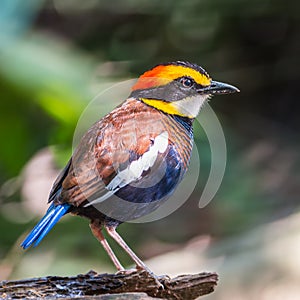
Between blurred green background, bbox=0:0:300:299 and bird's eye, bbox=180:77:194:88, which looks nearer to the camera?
bird's eye, bbox=180:77:194:88

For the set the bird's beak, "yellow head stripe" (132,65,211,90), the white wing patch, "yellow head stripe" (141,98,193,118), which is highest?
"yellow head stripe" (132,65,211,90)

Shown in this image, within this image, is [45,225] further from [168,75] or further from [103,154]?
[168,75]

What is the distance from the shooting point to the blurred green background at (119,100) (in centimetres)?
460

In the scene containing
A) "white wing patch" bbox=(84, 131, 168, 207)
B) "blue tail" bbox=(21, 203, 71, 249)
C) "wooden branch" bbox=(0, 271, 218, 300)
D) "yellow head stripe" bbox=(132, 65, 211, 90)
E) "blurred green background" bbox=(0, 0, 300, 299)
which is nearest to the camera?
"wooden branch" bbox=(0, 271, 218, 300)

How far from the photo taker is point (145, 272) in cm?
321

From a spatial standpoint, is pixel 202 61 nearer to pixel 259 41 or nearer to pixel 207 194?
pixel 259 41

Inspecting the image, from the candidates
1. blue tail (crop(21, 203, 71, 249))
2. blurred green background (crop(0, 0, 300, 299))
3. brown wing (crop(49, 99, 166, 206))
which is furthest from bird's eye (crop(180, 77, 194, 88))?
blurred green background (crop(0, 0, 300, 299))

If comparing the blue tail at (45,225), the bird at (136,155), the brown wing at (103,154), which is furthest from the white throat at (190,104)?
the blue tail at (45,225)

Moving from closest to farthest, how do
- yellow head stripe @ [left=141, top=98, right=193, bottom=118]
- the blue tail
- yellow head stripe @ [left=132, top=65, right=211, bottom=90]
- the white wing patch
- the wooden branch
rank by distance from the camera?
the wooden branch
the blue tail
the white wing patch
yellow head stripe @ [left=132, top=65, right=211, bottom=90]
yellow head stripe @ [left=141, top=98, right=193, bottom=118]

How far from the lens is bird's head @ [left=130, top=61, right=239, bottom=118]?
11.2ft

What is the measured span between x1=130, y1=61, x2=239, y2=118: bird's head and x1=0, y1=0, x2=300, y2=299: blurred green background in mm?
831

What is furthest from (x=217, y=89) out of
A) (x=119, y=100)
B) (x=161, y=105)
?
(x=119, y=100)

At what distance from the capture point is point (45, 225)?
10.4 feet

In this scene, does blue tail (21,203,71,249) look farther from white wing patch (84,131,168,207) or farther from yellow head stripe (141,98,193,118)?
yellow head stripe (141,98,193,118)
